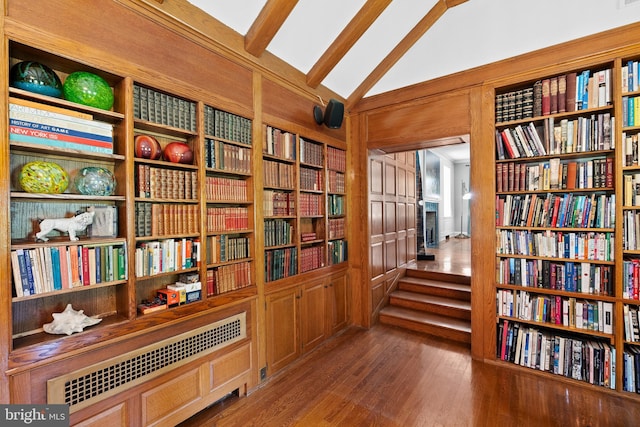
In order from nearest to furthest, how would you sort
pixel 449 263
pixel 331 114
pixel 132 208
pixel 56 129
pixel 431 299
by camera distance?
pixel 56 129, pixel 132 208, pixel 331 114, pixel 431 299, pixel 449 263

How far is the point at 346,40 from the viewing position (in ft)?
8.83

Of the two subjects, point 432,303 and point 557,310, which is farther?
point 432,303

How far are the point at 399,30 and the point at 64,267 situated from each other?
349cm

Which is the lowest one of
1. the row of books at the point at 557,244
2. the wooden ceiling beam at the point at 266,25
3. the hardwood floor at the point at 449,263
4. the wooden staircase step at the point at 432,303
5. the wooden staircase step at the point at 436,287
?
the wooden staircase step at the point at 432,303

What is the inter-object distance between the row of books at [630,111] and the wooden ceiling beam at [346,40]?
2.13 metres

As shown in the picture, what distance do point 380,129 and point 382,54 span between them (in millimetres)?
831

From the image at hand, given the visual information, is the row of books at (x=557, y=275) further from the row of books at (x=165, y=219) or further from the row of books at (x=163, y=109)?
the row of books at (x=163, y=109)

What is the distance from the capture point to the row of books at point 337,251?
3432 mm

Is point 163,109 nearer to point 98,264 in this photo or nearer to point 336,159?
point 98,264

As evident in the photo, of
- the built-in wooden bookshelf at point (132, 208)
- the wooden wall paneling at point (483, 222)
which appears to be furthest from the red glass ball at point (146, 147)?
the wooden wall paneling at point (483, 222)

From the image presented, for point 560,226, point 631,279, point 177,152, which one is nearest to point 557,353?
point 631,279

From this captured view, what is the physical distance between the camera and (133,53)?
1.75 m

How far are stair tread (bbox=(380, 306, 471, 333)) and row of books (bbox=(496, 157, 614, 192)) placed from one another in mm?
1681

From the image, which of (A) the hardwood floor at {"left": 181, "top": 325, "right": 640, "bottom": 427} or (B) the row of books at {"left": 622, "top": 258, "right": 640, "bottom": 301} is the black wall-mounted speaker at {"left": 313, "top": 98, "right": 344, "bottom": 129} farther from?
(B) the row of books at {"left": 622, "top": 258, "right": 640, "bottom": 301}
